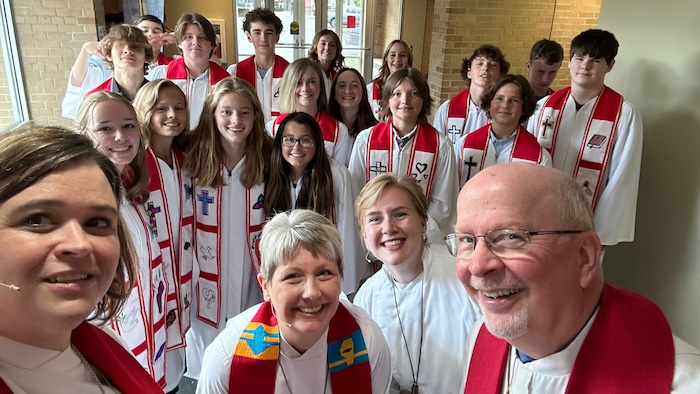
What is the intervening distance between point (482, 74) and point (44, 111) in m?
4.48

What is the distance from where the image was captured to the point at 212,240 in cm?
282

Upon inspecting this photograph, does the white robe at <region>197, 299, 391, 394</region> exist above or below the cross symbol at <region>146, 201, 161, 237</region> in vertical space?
below

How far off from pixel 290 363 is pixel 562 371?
87 cm

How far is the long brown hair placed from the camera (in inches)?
105

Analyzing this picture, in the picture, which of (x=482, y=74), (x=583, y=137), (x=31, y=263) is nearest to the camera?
(x=31, y=263)

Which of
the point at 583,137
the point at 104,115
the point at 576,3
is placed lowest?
the point at 583,137

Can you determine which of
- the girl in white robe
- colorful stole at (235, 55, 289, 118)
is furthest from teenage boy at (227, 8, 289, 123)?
the girl in white robe

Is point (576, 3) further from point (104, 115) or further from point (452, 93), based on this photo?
point (104, 115)

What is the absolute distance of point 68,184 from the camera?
0.93 m

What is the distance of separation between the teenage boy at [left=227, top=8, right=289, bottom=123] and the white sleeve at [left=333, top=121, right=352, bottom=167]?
105 centimetres

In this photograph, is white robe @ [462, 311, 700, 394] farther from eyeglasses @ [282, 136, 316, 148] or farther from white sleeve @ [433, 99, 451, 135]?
white sleeve @ [433, 99, 451, 135]

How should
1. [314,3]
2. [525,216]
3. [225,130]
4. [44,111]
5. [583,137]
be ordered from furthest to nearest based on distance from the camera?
[314,3], [44,111], [583,137], [225,130], [525,216]

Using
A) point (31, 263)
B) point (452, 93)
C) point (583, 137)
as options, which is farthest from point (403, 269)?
point (452, 93)

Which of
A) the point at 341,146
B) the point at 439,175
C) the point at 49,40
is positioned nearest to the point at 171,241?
the point at 341,146
